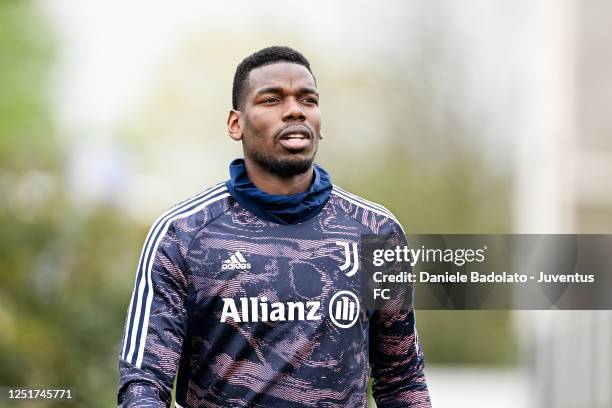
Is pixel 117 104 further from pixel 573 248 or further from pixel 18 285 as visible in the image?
pixel 573 248

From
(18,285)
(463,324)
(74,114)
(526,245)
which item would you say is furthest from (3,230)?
(463,324)

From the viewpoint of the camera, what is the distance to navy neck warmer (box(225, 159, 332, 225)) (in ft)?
10.0

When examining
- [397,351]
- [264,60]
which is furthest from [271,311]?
[264,60]

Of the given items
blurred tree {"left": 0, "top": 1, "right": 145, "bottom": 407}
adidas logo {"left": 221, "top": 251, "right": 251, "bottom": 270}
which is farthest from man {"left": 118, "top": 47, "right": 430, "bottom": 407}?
blurred tree {"left": 0, "top": 1, "right": 145, "bottom": 407}

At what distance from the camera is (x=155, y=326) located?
9.26 feet

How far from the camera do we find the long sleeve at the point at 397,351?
3137 mm

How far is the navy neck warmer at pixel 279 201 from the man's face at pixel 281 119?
74 millimetres

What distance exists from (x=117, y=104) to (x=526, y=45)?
10.2 feet

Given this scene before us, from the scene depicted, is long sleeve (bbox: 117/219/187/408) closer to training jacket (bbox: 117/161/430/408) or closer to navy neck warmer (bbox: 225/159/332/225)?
training jacket (bbox: 117/161/430/408)

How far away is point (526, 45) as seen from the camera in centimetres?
769

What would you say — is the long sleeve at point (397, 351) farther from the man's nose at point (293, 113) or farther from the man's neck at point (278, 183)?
the man's nose at point (293, 113)

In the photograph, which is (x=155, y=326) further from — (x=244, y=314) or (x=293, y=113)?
(x=293, y=113)

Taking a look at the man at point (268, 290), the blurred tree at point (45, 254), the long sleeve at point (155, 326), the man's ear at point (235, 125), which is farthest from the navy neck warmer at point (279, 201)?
the blurred tree at point (45, 254)

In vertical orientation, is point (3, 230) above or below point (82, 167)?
below
